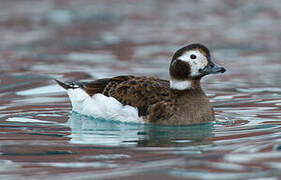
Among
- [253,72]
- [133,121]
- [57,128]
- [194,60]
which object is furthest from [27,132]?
[253,72]

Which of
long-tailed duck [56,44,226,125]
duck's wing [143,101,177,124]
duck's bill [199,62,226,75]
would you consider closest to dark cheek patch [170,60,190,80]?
long-tailed duck [56,44,226,125]

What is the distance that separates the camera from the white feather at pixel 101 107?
892 cm

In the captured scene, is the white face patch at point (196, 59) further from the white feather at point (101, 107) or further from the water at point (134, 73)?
the white feather at point (101, 107)

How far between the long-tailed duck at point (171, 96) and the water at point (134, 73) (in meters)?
0.15

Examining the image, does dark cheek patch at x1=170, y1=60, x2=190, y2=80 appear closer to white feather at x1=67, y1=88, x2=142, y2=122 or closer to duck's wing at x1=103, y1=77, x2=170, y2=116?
duck's wing at x1=103, y1=77, x2=170, y2=116

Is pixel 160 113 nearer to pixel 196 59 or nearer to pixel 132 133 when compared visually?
pixel 132 133

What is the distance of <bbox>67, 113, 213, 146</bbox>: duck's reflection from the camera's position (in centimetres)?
778

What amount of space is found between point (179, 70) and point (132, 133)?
43.6 inches

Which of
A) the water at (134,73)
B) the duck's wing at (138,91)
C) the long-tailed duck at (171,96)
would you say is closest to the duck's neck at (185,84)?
the long-tailed duck at (171,96)

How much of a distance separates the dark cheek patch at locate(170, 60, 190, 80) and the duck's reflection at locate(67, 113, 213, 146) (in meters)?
0.68

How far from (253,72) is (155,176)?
289 inches

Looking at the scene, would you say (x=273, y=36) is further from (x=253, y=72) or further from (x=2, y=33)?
(x=2, y=33)

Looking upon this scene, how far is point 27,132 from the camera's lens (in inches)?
329

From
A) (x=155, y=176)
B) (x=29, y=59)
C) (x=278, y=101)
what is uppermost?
(x=29, y=59)
